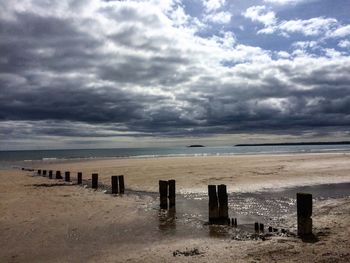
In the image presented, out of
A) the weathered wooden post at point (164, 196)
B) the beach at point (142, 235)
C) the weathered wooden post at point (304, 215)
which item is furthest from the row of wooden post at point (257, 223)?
the weathered wooden post at point (164, 196)

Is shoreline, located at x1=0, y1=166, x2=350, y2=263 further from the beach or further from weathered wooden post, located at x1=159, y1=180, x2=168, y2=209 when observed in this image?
weathered wooden post, located at x1=159, y1=180, x2=168, y2=209

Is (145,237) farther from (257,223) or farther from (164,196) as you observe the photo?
(164,196)

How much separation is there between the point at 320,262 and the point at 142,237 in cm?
525

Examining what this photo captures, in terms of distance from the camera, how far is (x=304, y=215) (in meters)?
11.5

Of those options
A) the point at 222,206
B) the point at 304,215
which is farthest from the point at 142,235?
the point at 304,215

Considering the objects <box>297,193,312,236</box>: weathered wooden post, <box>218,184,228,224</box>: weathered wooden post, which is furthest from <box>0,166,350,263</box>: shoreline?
<box>218,184,228,224</box>: weathered wooden post

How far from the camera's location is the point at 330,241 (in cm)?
1037

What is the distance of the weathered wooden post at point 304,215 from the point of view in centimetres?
1128

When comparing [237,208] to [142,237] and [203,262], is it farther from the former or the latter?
[203,262]

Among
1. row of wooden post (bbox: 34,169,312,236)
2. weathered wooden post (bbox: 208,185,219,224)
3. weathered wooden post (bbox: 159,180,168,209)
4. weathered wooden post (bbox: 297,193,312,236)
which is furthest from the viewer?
weathered wooden post (bbox: 159,180,168,209)

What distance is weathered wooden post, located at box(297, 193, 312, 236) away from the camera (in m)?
11.3

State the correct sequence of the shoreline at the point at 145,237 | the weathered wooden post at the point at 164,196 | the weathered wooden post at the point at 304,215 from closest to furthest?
the shoreline at the point at 145,237 → the weathered wooden post at the point at 304,215 → the weathered wooden post at the point at 164,196

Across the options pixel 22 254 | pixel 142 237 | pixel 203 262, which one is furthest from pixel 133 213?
pixel 203 262

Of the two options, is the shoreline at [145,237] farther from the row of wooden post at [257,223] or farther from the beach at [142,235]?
the row of wooden post at [257,223]
